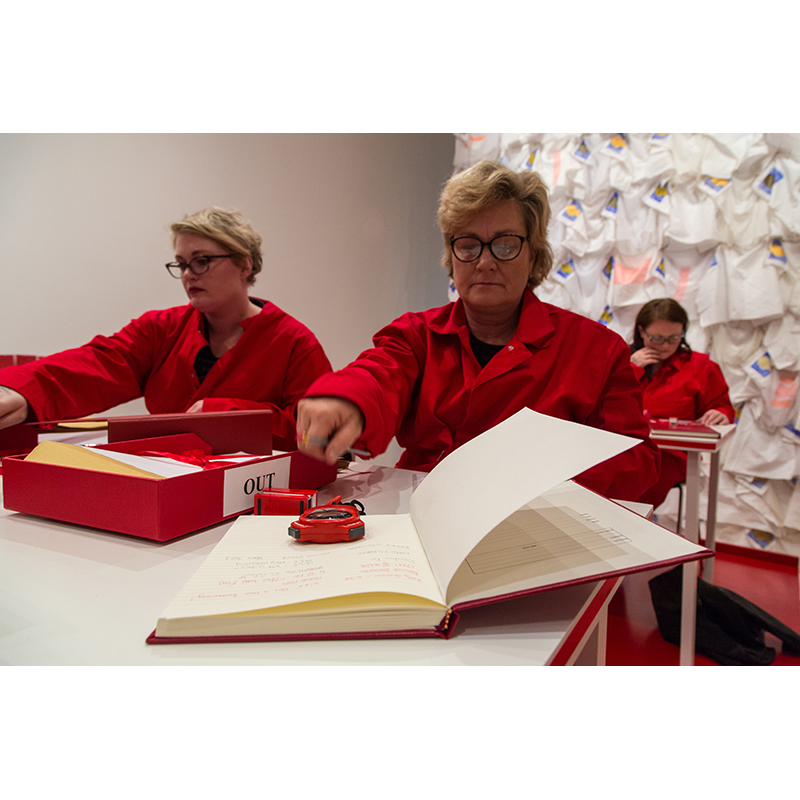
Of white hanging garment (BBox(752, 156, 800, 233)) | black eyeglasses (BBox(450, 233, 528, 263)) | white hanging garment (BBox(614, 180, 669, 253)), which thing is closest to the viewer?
black eyeglasses (BBox(450, 233, 528, 263))

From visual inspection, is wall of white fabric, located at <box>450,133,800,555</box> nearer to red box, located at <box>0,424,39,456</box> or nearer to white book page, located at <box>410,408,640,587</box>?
white book page, located at <box>410,408,640,587</box>

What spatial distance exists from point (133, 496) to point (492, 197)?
89 cm

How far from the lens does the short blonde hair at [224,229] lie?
4.89ft

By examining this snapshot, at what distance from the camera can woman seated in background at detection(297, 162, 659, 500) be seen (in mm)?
1066

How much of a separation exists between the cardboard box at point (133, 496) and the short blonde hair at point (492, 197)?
70cm

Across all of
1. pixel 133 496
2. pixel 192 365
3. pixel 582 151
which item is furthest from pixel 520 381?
pixel 582 151

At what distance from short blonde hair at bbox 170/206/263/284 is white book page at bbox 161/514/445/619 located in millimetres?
1154

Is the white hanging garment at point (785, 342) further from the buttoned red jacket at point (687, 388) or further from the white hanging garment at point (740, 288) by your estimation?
the buttoned red jacket at point (687, 388)

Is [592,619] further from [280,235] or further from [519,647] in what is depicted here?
[280,235]

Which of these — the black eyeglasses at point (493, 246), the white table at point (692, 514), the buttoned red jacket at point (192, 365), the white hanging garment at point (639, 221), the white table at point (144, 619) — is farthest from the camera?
the white hanging garment at point (639, 221)

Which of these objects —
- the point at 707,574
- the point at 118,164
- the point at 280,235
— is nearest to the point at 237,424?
the point at 118,164

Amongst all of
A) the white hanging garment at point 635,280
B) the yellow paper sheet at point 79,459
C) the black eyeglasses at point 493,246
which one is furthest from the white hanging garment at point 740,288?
the yellow paper sheet at point 79,459

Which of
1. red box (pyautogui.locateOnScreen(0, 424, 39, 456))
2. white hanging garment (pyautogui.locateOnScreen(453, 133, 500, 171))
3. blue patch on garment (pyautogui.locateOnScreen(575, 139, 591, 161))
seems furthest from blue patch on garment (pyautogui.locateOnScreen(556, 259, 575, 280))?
red box (pyautogui.locateOnScreen(0, 424, 39, 456))

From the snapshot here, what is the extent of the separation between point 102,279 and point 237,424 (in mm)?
1342
